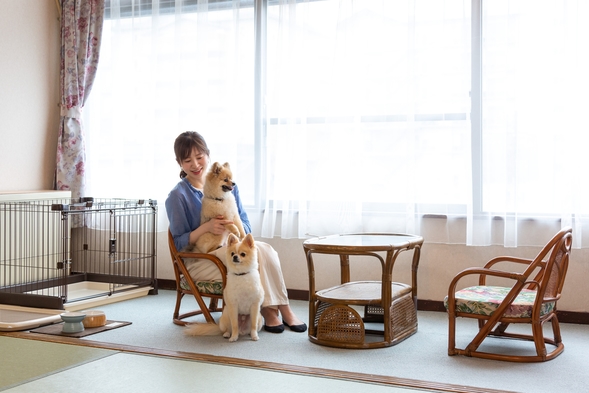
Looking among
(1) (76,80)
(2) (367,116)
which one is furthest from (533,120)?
(1) (76,80)

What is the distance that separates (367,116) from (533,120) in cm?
101

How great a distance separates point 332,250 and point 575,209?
5.04ft

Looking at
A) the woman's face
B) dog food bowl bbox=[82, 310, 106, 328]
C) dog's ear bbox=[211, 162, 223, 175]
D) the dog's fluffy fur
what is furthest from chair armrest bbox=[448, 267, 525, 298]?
dog food bowl bbox=[82, 310, 106, 328]

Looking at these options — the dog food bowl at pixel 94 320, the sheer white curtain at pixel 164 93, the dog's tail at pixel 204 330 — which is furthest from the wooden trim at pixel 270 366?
the sheer white curtain at pixel 164 93

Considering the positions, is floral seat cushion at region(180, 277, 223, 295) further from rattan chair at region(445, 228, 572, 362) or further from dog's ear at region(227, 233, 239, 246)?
rattan chair at region(445, 228, 572, 362)

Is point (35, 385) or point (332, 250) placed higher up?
point (332, 250)

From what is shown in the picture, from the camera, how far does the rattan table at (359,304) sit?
317 centimetres

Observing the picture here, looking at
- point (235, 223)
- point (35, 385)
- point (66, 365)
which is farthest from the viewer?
point (235, 223)

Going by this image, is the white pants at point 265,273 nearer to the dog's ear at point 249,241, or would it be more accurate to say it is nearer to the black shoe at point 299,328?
the black shoe at point 299,328

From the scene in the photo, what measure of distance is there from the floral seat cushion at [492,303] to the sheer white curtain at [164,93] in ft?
6.41

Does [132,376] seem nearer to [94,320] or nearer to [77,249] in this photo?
[94,320]

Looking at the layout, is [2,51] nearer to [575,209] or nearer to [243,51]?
[243,51]

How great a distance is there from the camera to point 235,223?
3.64m

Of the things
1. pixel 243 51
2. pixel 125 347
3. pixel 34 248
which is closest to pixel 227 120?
pixel 243 51
